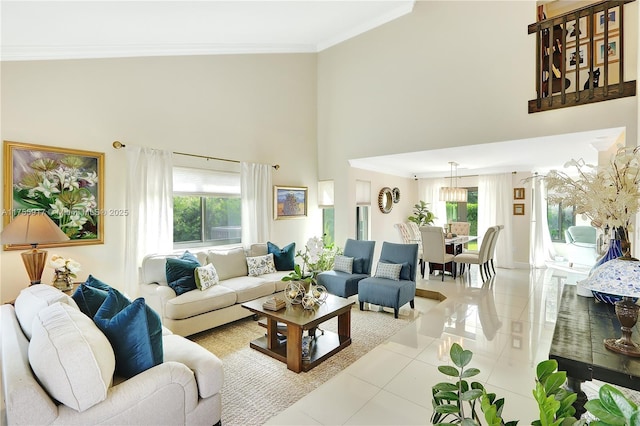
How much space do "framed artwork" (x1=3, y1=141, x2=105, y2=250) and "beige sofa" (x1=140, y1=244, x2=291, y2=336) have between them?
75cm

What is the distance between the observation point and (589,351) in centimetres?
142

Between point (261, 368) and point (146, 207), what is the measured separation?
7.96ft

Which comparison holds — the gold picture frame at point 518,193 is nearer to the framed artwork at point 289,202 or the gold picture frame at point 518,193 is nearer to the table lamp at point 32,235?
the framed artwork at point 289,202

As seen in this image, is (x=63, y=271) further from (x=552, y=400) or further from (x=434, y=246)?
(x=434, y=246)

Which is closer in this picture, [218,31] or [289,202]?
[218,31]

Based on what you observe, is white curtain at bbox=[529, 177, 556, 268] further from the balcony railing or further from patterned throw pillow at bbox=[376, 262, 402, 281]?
patterned throw pillow at bbox=[376, 262, 402, 281]

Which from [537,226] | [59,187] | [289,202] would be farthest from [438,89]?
[59,187]

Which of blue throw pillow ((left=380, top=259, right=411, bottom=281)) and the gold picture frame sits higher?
the gold picture frame

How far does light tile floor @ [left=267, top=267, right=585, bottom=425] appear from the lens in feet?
7.04

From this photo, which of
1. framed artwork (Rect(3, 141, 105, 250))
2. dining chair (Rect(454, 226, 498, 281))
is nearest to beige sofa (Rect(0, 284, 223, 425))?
framed artwork (Rect(3, 141, 105, 250))

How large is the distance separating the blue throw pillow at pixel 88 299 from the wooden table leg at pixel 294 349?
4.82 ft

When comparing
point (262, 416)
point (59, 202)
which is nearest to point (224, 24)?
point (59, 202)

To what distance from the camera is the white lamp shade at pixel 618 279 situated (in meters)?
1.30

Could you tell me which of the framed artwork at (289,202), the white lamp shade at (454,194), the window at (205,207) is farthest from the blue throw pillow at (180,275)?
the white lamp shade at (454,194)
